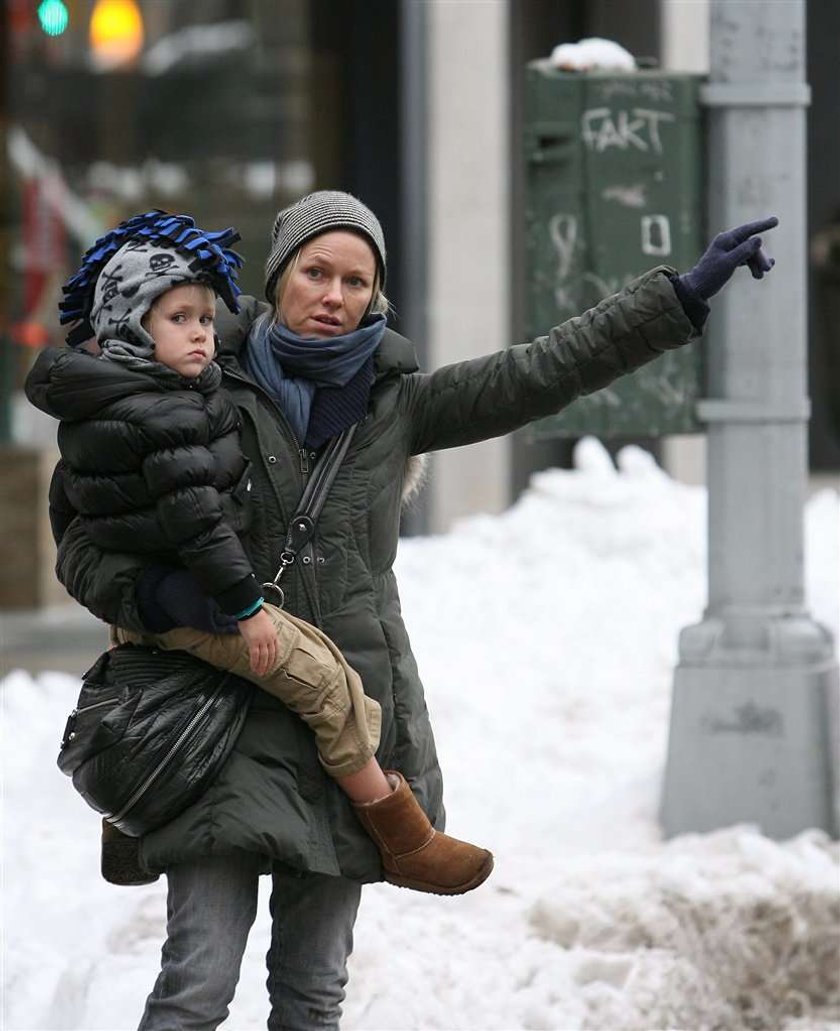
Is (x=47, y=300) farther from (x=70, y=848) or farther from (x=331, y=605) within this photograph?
(x=331, y=605)

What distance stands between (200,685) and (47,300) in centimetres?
851

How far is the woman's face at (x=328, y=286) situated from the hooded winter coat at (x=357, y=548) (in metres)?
0.11

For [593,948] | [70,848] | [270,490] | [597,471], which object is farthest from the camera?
[597,471]

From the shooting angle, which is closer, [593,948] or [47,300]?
[593,948]

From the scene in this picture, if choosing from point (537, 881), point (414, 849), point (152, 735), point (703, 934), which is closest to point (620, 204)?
point (537, 881)

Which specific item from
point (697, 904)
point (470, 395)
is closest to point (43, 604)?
point (697, 904)

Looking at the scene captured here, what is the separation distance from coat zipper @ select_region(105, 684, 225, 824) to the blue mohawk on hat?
2.17 ft

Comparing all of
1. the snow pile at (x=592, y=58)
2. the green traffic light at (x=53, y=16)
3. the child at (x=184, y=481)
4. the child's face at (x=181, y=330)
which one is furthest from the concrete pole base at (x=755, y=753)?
the green traffic light at (x=53, y=16)

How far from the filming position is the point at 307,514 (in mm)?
3562

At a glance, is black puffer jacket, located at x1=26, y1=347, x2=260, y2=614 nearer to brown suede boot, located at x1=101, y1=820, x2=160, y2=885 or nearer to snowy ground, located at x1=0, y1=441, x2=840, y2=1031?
brown suede boot, located at x1=101, y1=820, x2=160, y2=885

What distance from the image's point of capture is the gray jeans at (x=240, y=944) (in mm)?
3479

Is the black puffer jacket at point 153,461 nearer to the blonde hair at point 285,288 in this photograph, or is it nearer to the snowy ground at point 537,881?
the blonde hair at point 285,288

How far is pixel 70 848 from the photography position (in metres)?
5.79

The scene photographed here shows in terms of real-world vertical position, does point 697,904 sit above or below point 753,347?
below
